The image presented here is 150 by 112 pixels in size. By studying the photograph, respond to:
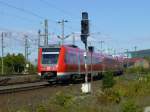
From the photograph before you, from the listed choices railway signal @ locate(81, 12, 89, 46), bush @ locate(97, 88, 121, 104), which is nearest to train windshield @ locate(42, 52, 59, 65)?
railway signal @ locate(81, 12, 89, 46)

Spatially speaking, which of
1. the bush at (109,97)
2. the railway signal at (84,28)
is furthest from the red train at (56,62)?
the bush at (109,97)

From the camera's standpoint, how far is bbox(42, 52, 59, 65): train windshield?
38.8 m

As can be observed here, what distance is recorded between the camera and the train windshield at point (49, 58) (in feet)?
127

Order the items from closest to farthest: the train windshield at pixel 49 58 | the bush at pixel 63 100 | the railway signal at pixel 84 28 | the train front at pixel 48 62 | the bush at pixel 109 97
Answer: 1. the bush at pixel 63 100
2. the bush at pixel 109 97
3. the railway signal at pixel 84 28
4. the train front at pixel 48 62
5. the train windshield at pixel 49 58

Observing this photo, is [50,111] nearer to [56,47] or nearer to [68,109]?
[68,109]

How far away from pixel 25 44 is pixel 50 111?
9397 cm

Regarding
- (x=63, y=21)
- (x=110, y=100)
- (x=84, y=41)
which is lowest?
(x=110, y=100)

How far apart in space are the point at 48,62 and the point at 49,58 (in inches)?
16.7

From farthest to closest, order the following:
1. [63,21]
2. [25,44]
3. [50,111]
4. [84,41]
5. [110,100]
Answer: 1. [25,44]
2. [63,21]
3. [84,41]
4. [110,100]
5. [50,111]

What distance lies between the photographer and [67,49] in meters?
39.9

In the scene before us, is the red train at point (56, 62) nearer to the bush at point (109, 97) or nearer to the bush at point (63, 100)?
the bush at point (109, 97)

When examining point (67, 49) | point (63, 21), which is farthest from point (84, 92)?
point (63, 21)

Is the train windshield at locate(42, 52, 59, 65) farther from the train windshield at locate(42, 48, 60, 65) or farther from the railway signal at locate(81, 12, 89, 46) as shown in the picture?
the railway signal at locate(81, 12, 89, 46)

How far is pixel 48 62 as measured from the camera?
3875 cm
